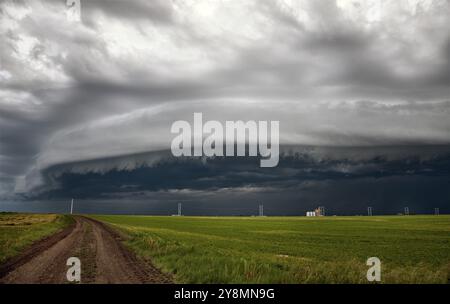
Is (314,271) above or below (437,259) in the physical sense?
above
